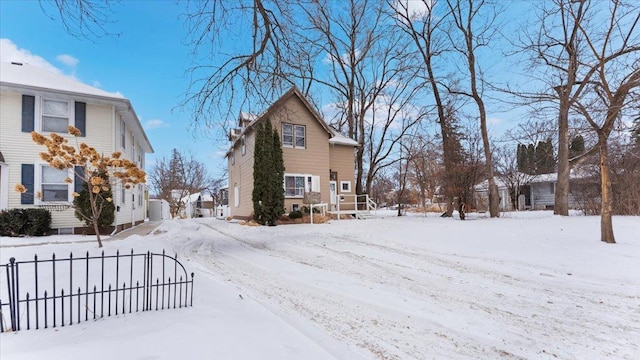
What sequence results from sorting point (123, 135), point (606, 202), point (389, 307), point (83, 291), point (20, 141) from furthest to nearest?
point (123, 135) → point (20, 141) → point (606, 202) → point (83, 291) → point (389, 307)

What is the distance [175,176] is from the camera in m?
39.3

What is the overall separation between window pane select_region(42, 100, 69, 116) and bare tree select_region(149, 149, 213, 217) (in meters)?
27.3

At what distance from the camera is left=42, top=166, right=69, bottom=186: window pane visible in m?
11.9

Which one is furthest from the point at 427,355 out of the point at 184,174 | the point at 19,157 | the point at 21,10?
the point at 184,174

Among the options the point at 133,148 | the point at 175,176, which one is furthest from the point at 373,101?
the point at 175,176

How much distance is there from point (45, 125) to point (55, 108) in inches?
29.3

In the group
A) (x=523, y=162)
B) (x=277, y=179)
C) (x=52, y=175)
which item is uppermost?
(x=523, y=162)

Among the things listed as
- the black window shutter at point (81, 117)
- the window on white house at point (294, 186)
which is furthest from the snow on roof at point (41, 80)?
the window on white house at point (294, 186)

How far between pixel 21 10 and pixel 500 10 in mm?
19365

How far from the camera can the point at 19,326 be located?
10.3 ft

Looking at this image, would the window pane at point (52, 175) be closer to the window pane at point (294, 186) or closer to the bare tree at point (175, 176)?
the window pane at point (294, 186)

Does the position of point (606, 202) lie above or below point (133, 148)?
below

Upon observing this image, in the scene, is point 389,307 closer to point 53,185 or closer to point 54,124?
point 53,185

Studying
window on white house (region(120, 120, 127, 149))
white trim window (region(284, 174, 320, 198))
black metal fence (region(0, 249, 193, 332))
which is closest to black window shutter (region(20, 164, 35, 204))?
window on white house (region(120, 120, 127, 149))
